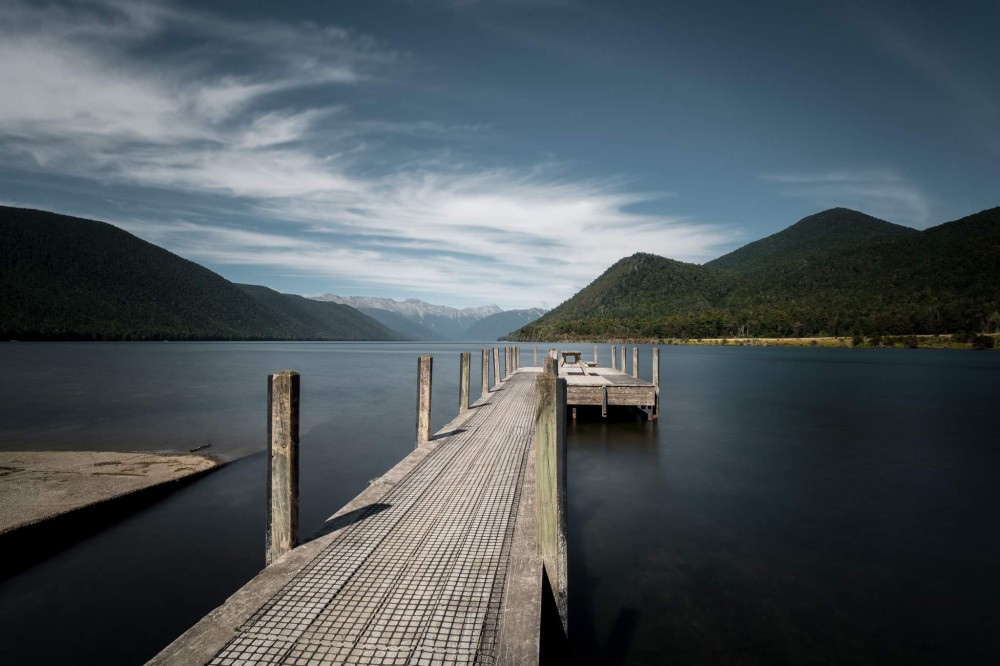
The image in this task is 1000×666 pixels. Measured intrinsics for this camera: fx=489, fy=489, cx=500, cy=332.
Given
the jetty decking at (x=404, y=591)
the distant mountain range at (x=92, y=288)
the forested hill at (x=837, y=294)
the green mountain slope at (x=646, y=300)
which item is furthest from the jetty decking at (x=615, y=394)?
the distant mountain range at (x=92, y=288)

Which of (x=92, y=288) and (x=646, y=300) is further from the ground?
(x=92, y=288)

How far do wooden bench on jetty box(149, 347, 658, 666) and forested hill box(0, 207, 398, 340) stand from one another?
506 feet

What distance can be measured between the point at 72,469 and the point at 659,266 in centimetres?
20296

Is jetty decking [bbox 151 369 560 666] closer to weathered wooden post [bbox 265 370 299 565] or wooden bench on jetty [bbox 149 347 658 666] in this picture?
wooden bench on jetty [bbox 149 347 658 666]

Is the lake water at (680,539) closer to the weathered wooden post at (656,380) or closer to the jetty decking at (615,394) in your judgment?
the weathered wooden post at (656,380)

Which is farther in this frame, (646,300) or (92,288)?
(646,300)

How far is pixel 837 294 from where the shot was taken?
116062 mm

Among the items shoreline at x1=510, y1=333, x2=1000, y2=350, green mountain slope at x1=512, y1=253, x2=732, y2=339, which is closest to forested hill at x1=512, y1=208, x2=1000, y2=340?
green mountain slope at x1=512, y1=253, x2=732, y2=339

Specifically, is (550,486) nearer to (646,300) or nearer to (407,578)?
(407,578)

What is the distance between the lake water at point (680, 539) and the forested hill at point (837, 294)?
93.9 metres

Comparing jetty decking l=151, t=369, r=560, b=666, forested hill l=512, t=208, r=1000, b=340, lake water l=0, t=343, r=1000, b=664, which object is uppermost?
Answer: forested hill l=512, t=208, r=1000, b=340

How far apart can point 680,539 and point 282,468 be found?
21.8ft

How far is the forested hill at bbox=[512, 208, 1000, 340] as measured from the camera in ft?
304

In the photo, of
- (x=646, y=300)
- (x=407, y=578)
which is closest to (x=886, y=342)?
(x=646, y=300)
